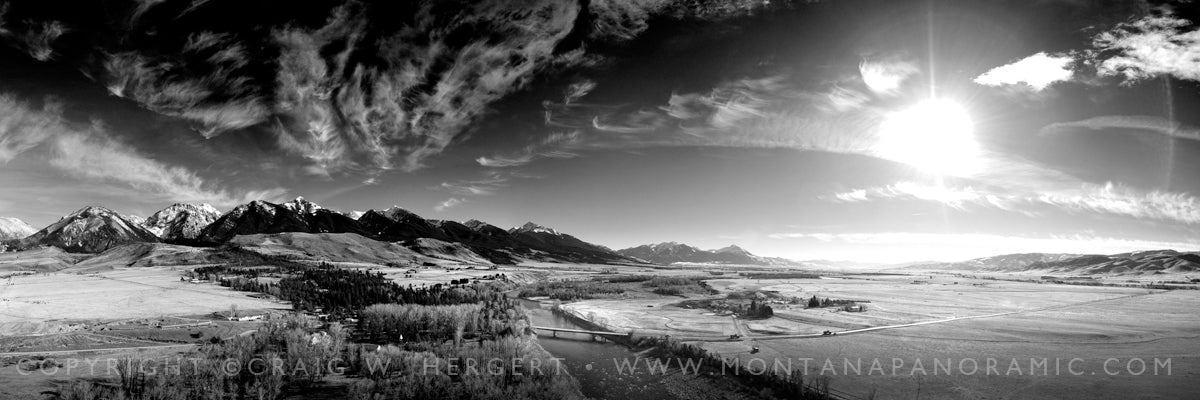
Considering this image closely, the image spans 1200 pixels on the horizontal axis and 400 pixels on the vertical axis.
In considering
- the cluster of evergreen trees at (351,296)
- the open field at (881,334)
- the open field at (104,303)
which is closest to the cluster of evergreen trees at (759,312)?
A: the open field at (881,334)

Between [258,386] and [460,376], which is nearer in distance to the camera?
[258,386]

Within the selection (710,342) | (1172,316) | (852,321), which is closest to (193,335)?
(710,342)

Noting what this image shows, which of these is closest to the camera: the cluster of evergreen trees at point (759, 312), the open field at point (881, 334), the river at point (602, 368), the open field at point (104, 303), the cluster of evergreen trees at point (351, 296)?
the open field at point (881, 334)

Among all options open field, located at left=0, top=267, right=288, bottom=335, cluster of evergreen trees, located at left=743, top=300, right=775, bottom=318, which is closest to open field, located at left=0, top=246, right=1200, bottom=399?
open field, located at left=0, top=267, right=288, bottom=335

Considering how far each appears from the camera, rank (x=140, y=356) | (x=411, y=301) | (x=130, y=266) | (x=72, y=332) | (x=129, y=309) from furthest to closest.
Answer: (x=130, y=266) → (x=411, y=301) → (x=129, y=309) → (x=72, y=332) → (x=140, y=356)

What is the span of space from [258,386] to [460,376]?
1359 cm

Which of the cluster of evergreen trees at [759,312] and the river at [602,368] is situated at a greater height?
the cluster of evergreen trees at [759,312]

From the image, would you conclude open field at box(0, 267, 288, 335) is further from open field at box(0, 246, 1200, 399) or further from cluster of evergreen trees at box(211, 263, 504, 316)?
cluster of evergreen trees at box(211, 263, 504, 316)

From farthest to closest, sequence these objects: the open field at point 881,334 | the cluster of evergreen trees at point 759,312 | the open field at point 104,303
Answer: the cluster of evergreen trees at point 759,312, the open field at point 104,303, the open field at point 881,334

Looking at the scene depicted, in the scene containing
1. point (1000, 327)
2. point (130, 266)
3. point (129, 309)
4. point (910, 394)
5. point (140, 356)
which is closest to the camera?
point (910, 394)

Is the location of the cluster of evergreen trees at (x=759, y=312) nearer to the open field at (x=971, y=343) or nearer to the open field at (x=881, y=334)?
the open field at (x=971, y=343)

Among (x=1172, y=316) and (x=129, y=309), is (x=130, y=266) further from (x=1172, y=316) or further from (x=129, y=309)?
(x=1172, y=316)

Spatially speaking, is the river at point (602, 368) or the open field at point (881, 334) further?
the river at point (602, 368)

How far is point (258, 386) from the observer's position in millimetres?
35344
